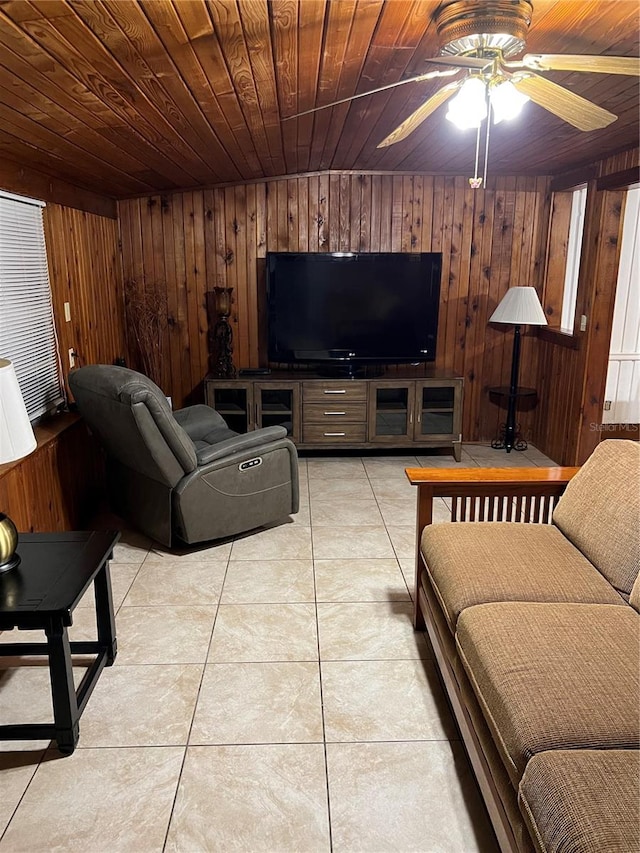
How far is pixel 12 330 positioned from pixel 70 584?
5.64 feet

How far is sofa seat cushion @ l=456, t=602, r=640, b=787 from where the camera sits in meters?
1.50

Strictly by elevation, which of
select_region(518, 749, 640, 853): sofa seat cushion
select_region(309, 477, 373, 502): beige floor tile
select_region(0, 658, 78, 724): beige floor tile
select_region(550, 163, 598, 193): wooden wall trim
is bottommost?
select_region(0, 658, 78, 724): beige floor tile

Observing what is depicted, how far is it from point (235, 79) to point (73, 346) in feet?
7.79

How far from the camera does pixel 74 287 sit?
164 inches

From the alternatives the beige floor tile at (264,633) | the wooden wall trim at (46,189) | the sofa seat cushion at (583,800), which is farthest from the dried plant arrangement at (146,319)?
the sofa seat cushion at (583,800)

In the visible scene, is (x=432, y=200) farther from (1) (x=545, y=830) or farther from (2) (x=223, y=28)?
(1) (x=545, y=830)

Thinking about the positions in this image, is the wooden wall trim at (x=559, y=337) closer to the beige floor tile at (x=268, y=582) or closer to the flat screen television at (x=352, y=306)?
the flat screen television at (x=352, y=306)

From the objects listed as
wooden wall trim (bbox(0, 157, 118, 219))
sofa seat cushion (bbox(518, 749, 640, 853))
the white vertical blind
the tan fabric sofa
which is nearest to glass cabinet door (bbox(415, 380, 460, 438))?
the white vertical blind

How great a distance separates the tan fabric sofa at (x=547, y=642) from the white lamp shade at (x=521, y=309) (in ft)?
8.00

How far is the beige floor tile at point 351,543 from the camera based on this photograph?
3596 mm

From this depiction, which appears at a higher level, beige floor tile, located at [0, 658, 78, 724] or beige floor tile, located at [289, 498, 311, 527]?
beige floor tile, located at [289, 498, 311, 527]

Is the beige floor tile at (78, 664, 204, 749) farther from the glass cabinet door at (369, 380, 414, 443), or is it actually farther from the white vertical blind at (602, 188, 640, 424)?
the white vertical blind at (602, 188, 640, 424)

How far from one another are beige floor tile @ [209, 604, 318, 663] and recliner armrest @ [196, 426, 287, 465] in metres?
0.82

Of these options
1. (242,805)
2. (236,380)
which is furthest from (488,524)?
(236,380)
